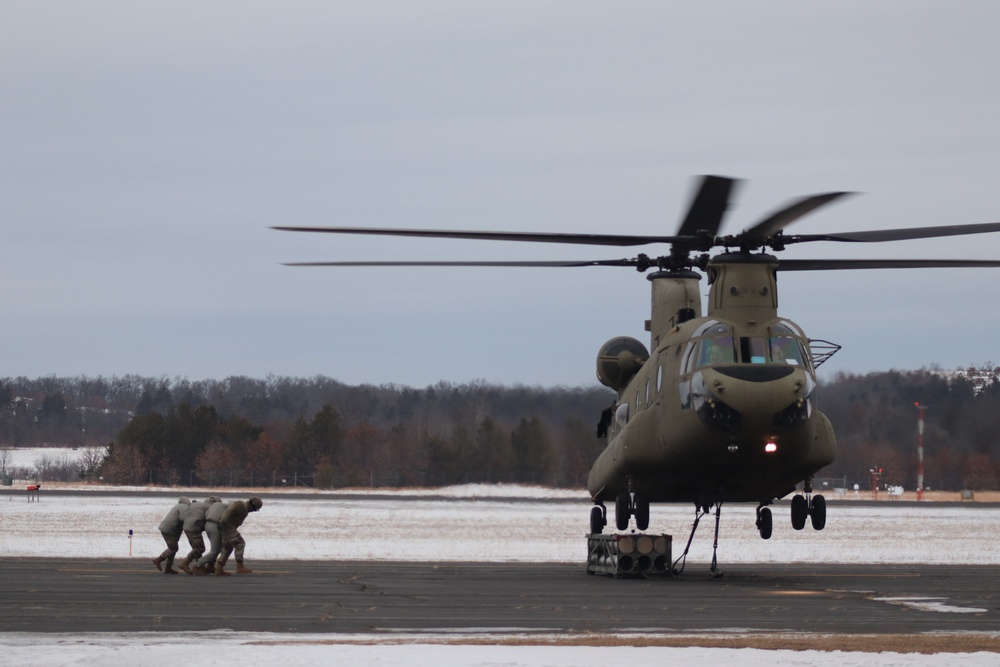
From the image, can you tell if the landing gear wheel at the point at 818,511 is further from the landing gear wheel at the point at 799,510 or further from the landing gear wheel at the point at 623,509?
the landing gear wheel at the point at 623,509

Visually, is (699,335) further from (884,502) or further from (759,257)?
(884,502)

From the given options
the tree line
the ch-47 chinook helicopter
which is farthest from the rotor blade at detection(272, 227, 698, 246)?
the tree line

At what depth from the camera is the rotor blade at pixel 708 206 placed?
2245 centimetres

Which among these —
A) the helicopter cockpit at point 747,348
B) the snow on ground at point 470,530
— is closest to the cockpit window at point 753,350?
the helicopter cockpit at point 747,348

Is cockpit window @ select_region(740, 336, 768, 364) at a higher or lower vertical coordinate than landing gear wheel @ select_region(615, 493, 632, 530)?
higher

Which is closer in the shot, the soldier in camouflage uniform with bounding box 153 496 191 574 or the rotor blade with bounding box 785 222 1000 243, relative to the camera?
the rotor blade with bounding box 785 222 1000 243

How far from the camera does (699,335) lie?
24.1 metres

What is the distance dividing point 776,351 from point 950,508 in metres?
54.7

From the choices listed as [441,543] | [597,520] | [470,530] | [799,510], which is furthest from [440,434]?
[799,510]

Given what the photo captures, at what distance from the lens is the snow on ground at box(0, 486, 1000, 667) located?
1447 centimetres

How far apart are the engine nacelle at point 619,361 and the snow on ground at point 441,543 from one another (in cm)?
822

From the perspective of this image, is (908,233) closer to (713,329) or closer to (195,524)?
(713,329)

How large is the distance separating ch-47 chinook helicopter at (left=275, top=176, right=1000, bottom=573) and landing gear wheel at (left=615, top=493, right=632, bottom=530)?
3 centimetres

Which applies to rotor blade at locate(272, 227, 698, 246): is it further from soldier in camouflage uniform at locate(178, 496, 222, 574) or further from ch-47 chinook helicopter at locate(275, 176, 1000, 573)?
A: soldier in camouflage uniform at locate(178, 496, 222, 574)
